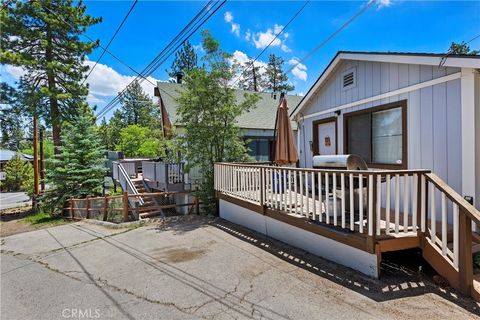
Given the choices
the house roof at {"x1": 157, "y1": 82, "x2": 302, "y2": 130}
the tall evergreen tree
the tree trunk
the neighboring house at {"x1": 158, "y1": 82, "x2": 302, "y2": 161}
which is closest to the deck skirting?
the neighboring house at {"x1": 158, "y1": 82, "x2": 302, "y2": 161}

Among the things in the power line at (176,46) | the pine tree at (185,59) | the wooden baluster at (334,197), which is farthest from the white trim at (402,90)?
the pine tree at (185,59)

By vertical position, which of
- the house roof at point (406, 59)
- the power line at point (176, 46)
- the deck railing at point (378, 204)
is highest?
the power line at point (176, 46)

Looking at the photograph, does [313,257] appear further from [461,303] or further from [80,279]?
[80,279]

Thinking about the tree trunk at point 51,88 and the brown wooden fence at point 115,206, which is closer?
the brown wooden fence at point 115,206

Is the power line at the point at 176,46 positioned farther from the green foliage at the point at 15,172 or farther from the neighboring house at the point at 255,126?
the green foliage at the point at 15,172

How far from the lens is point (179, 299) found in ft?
11.3

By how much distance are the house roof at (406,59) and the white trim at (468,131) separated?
190 mm

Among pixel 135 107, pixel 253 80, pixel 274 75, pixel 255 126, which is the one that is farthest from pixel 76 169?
pixel 135 107

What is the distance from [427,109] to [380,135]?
1.20 m

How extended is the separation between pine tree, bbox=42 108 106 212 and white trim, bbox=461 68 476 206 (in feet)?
45.9

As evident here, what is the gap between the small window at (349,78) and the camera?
669cm

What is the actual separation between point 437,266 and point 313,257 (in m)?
1.67

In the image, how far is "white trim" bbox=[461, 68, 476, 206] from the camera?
418 cm

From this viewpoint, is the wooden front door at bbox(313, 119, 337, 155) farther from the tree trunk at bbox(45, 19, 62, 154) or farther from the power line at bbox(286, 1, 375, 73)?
the tree trunk at bbox(45, 19, 62, 154)
